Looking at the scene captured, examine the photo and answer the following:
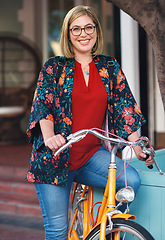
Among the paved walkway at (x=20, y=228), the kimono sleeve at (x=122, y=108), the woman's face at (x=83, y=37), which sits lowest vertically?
the paved walkway at (x=20, y=228)

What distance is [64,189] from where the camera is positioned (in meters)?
2.32

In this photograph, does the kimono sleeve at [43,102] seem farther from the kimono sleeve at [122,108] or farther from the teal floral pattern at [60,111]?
the kimono sleeve at [122,108]

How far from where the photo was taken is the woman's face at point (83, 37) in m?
2.32

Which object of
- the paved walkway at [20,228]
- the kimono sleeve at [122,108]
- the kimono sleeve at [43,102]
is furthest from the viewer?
the paved walkway at [20,228]

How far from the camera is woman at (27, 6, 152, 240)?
228cm

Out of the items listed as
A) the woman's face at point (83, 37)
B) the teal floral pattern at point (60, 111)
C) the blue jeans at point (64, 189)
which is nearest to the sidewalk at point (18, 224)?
the blue jeans at point (64, 189)

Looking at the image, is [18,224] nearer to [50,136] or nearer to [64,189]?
[64,189]

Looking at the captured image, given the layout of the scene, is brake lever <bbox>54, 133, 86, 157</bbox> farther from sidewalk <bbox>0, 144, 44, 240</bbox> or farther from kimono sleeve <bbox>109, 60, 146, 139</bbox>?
sidewalk <bbox>0, 144, 44, 240</bbox>

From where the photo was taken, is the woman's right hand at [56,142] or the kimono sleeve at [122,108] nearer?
the woman's right hand at [56,142]

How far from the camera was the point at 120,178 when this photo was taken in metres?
2.23

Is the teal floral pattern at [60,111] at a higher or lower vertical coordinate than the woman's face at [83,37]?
lower

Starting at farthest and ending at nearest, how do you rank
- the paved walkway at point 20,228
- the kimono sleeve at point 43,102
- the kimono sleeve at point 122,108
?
the paved walkway at point 20,228, the kimono sleeve at point 122,108, the kimono sleeve at point 43,102

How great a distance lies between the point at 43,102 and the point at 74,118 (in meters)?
0.17

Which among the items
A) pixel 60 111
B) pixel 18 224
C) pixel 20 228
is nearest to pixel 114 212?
pixel 60 111
